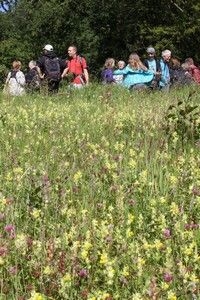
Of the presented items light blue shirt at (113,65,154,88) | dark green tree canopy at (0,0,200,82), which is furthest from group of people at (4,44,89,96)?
dark green tree canopy at (0,0,200,82)

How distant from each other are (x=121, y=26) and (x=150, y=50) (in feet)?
77.2

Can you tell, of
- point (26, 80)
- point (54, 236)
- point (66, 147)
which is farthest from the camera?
point (26, 80)

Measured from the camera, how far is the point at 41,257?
2.93 metres

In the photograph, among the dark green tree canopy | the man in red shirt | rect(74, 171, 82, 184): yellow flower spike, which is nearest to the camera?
rect(74, 171, 82, 184): yellow flower spike

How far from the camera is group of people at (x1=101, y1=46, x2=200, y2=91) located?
14.8 metres

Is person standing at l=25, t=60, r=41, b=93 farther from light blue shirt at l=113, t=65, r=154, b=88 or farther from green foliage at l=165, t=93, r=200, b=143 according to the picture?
green foliage at l=165, t=93, r=200, b=143

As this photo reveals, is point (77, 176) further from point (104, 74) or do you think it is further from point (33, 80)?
point (104, 74)

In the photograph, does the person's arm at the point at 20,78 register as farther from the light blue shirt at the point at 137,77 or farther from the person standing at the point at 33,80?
the light blue shirt at the point at 137,77

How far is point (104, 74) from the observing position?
16391mm

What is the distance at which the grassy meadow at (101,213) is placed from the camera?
2.75m

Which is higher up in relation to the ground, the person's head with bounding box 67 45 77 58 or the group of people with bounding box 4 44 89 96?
the person's head with bounding box 67 45 77 58

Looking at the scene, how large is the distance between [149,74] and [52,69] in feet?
6.73

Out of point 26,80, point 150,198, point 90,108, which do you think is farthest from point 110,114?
point 26,80

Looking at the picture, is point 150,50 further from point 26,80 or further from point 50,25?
point 50,25
